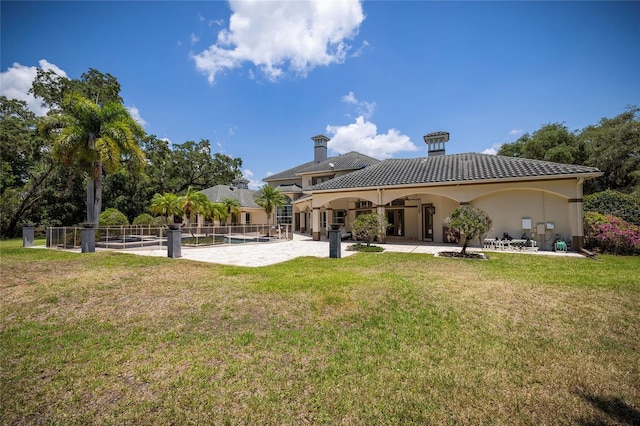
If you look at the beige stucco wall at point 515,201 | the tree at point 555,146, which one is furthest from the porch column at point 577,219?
the tree at point 555,146

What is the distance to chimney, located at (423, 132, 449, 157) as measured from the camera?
23547 mm

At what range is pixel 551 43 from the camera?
1177 centimetres

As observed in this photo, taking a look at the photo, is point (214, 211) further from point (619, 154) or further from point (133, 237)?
point (619, 154)

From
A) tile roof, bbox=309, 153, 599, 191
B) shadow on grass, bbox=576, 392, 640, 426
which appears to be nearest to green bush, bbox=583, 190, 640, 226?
tile roof, bbox=309, 153, 599, 191

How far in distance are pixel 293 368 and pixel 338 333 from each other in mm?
1177

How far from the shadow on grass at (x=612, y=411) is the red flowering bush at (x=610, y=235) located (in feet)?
45.7

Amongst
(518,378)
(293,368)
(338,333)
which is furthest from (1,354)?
(518,378)

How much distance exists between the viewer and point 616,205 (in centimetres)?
1494

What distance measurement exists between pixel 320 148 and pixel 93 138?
69.6ft

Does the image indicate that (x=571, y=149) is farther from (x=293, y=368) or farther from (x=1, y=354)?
(x=1, y=354)

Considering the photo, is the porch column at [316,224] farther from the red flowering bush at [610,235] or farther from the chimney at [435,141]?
the red flowering bush at [610,235]

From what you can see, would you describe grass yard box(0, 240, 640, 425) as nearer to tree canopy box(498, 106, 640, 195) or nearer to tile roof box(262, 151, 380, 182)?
tree canopy box(498, 106, 640, 195)

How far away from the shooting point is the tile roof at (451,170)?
1481 centimetres

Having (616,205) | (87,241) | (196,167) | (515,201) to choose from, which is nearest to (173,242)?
(87,241)
